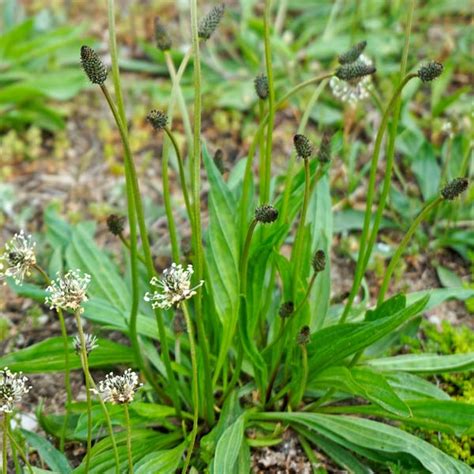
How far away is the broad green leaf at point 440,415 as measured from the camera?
9.44ft

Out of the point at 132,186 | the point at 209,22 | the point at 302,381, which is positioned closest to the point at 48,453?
the point at 302,381

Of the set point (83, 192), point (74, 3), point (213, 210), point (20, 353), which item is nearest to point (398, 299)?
point (213, 210)

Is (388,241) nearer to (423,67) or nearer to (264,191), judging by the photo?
(264,191)

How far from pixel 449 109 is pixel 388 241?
1.27 metres

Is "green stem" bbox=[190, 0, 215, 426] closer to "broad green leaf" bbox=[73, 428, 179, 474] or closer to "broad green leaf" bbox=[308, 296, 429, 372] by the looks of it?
"broad green leaf" bbox=[73, 428, 179, 474]

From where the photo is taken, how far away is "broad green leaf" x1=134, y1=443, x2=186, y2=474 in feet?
9.33

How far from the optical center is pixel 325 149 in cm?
314

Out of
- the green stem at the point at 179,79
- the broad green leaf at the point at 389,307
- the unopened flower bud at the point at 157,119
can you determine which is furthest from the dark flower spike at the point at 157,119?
the broad green leaf at the point at 389,307

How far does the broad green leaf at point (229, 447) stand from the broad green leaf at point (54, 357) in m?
0.62

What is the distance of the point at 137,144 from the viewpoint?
5.06m

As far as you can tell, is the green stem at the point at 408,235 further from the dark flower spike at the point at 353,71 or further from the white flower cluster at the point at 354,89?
the white flower cluster at the point at 354,89

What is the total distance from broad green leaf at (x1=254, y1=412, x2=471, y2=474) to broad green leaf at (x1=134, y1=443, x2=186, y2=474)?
14.4 inches

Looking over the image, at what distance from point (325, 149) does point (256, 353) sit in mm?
815

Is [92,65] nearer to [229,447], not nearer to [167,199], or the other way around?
Answer: [167,199]
